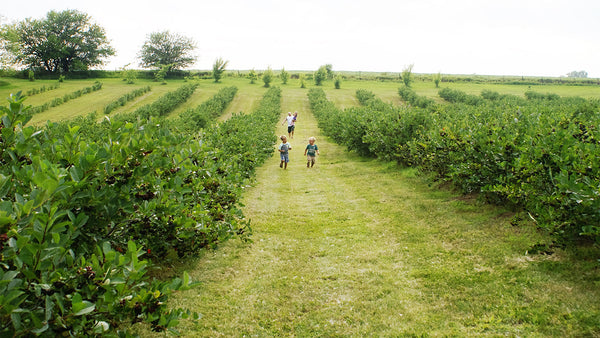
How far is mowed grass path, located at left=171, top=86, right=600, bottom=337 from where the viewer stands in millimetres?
4387

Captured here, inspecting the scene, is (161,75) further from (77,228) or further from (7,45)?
(77,228)

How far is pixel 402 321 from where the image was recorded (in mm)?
4512

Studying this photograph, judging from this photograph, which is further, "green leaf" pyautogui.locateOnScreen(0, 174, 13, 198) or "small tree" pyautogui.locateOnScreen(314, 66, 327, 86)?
"small tree" pyautogui.locateOnScreen(314, 66, 327, 86)

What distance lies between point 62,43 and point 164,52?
19697 mm

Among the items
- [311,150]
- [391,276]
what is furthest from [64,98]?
[391,276]

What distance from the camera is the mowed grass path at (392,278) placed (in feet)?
14.4

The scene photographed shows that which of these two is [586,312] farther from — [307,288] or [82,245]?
[82,245]

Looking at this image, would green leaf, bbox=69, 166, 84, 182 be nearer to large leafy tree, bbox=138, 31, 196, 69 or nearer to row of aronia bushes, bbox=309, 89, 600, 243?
row of aronia bushes, bbox=309, 89, 600, 243

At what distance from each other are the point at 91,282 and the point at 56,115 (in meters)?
41.1

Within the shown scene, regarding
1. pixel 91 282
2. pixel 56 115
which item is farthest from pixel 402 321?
pixel 56 115

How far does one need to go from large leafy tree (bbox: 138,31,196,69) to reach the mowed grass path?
273 feet

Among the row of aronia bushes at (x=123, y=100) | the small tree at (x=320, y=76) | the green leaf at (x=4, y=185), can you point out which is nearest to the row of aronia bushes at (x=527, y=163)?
the green leaf at (x=4, y=185)

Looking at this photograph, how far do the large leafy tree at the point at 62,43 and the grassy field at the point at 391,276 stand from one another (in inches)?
2869

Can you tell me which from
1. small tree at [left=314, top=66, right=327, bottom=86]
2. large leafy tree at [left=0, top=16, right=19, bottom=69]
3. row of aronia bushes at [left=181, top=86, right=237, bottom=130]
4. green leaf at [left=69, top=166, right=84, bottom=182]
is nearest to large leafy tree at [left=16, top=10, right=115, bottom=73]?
large leafy tree at [left=0, top=16, right=19, bottom=69]
